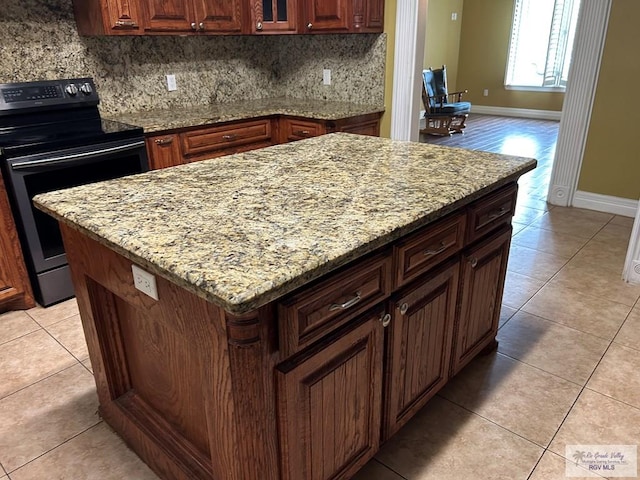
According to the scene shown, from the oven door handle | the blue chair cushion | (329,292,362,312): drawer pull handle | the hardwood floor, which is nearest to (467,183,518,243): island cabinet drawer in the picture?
(329,292,362,312): drawer pull handle

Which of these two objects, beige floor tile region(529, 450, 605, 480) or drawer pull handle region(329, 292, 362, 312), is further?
beige floor tile region(529, 450, 605, 480)

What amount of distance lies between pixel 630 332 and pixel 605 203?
6.56 ft

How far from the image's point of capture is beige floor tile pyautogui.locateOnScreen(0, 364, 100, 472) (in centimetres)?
174

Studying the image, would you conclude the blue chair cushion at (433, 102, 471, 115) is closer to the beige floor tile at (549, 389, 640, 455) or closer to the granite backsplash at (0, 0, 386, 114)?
the granite backsplash at (0, 0, 386, 114)

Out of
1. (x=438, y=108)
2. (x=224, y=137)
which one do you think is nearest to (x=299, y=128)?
(x=224, y=137)

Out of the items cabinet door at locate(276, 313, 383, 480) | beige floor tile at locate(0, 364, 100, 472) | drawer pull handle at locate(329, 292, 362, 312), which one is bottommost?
beige floor tile at locate(0, 364, 100, 472)

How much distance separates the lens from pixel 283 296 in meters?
1.04

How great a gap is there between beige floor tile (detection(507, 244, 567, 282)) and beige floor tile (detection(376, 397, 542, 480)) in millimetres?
1428

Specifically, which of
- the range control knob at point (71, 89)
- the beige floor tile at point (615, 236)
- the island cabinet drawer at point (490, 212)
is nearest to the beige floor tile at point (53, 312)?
the range control knob at point (71, 89)

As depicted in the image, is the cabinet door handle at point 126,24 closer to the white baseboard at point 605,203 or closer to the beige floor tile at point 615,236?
the beige floor tile at point 615,236

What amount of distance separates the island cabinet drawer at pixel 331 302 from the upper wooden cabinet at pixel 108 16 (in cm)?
245

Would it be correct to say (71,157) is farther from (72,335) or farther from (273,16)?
(273,16)

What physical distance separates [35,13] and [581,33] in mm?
3843

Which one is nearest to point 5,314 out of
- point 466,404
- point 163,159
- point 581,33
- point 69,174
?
point 69,174
